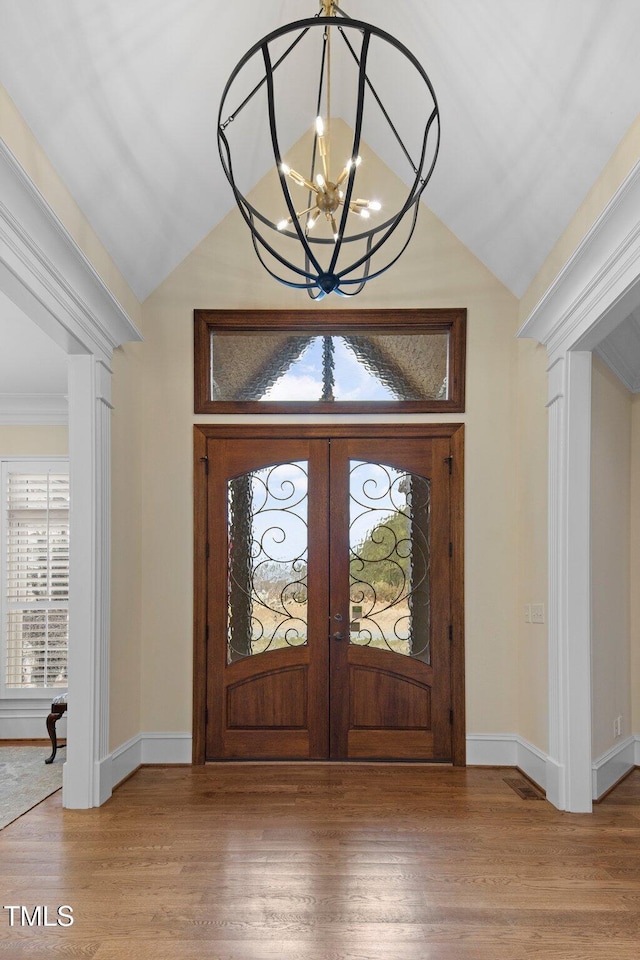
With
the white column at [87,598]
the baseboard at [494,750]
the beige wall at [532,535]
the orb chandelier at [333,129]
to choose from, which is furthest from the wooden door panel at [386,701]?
the orb chandelier at [333,129]

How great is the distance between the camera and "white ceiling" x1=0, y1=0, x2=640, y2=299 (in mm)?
3002

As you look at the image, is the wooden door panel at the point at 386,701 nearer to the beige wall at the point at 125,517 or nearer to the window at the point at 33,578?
the beige wall at the point at 125,517

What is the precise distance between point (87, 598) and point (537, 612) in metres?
2.65

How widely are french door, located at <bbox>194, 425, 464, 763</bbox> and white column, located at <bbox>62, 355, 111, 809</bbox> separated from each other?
93cm

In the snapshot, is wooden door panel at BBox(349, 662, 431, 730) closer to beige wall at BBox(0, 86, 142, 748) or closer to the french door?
the french door

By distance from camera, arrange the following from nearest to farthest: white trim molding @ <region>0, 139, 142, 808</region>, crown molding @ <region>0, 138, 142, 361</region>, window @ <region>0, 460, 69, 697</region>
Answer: crown molding @ <region>0, 138, 142, 361</region> → white trim molding @ <region>0, 139, 142, 808</region> → window @ <region>0, 460, 69, 697</region>

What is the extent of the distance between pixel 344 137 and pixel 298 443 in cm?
219

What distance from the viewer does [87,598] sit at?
4285 mm

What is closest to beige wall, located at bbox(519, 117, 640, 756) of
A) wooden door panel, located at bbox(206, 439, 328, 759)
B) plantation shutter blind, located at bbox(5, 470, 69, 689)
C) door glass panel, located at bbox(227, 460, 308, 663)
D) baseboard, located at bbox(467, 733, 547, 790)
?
baseboard, located at bbox(467, 733, 547, 790)

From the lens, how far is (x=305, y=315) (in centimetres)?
534

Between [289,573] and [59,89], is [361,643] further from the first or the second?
[59,89]

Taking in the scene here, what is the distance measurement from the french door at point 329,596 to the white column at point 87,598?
3.04ft

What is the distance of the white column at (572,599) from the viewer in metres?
4.18

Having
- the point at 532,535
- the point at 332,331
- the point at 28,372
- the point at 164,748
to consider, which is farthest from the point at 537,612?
the point at 28,372
